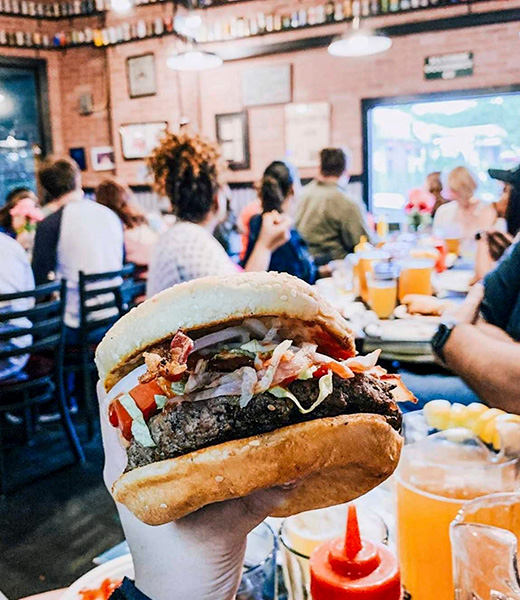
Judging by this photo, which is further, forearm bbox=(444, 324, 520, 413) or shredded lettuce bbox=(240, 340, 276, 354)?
forearm bbox=(444, 324, 520, 413)

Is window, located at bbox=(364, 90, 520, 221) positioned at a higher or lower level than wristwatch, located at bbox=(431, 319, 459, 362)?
higher

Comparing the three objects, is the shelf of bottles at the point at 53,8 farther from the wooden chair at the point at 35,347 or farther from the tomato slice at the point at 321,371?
the tomato slice at the point at 321,371

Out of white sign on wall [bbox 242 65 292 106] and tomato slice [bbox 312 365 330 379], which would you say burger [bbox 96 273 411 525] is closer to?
tomato slice [bbox 312 365 330 379]

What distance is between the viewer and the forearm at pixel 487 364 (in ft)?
5.47

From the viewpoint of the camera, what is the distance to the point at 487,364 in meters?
1.74

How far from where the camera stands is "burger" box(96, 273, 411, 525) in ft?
2.88

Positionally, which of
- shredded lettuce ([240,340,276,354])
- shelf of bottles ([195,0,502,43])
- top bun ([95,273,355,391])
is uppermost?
shelf of bottles ([195,0,502,43])

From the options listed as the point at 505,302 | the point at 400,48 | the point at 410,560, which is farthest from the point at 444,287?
the point at 400,48

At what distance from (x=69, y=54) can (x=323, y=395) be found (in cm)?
971

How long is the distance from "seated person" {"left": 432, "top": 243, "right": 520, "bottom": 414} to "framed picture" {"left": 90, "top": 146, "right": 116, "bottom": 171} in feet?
26.5

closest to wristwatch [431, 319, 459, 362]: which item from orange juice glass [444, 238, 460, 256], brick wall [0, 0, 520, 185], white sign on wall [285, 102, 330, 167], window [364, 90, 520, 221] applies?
orange juice glass [444, 238, 460, 256]

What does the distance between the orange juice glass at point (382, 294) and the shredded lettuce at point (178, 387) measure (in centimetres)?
204

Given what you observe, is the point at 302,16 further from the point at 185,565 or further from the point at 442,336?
the point at 185,565

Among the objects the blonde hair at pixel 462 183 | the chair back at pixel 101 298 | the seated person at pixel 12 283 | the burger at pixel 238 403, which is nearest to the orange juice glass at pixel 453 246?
the blonde hair at pixel 462 183
